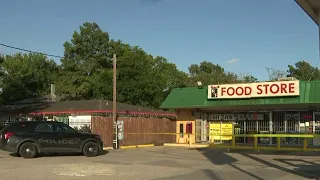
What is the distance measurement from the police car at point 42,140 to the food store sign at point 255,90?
1150 centimetres

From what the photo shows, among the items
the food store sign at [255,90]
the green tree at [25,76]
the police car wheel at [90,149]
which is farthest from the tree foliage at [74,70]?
the police car wheel at [90,149]

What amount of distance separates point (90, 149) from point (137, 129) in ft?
32.7

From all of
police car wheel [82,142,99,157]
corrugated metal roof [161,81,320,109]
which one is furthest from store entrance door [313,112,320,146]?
police car wheel [82,142,99,157]

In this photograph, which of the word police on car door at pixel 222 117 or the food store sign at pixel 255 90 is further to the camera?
the word police on car door at pixel 222 117

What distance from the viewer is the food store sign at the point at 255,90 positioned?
27.1m

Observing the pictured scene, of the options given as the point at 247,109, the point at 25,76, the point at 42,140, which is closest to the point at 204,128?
the point at 247,109

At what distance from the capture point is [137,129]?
101ft

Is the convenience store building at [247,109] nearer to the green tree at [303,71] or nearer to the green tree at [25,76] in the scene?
the green tree at [25,76]

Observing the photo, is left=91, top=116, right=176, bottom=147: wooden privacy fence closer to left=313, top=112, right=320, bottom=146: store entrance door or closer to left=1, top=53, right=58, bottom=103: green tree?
left=313, top=112, right=320, bottom=146: store entrance door

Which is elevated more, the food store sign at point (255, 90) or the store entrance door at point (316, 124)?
the food store sign at point (255, 90)

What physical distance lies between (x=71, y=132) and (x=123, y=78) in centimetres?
2330

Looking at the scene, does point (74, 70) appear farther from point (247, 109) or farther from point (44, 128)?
point (44, 128)

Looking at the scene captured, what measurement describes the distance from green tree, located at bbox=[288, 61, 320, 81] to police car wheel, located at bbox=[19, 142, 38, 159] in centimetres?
6415

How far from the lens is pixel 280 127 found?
29812 mm
